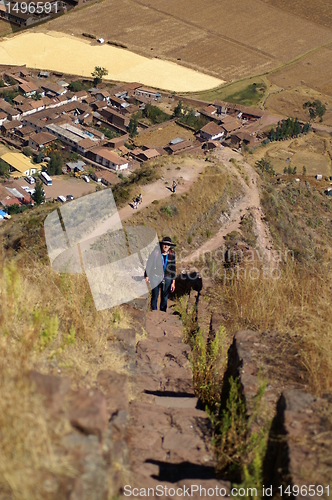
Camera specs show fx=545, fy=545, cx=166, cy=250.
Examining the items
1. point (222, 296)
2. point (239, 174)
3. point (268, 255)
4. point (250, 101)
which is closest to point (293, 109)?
point (250, 101)

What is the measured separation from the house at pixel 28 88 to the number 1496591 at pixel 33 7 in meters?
16.2

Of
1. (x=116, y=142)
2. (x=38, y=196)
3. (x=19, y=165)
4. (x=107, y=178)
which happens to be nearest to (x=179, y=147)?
(x=116, y=142)

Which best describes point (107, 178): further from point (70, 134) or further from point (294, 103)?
point (294, 103)

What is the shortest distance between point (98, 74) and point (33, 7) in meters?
17.4

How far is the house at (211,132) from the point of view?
135ft

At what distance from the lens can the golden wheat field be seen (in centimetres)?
5225

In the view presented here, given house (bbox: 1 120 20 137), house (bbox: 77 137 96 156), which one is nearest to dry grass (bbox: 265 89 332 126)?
house (bbox: 77 137 96 156)

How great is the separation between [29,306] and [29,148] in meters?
35.3

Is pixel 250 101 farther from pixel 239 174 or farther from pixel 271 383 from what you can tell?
pixel 271 383

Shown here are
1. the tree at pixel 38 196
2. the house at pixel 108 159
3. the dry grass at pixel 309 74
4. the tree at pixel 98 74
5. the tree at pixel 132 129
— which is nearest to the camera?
the tree at pixel 38 196

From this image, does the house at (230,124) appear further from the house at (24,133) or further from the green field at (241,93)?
the house at (24,133)

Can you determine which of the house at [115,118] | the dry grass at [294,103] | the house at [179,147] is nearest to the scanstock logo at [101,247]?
the house at [179,147]

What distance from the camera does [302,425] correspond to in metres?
3.67

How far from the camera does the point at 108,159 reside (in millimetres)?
36500
